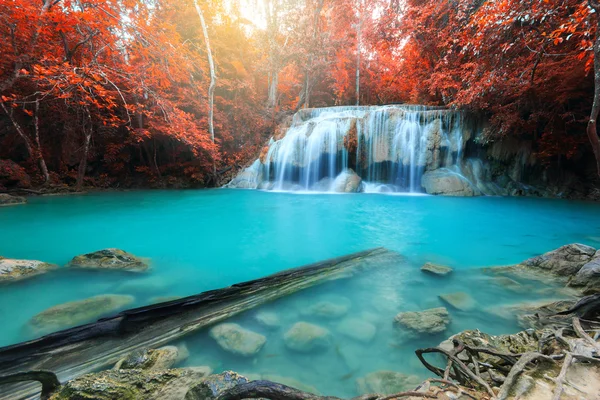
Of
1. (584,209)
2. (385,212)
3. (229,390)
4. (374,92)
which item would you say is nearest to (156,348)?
(229,390)

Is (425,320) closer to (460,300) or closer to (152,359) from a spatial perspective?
(460,300)

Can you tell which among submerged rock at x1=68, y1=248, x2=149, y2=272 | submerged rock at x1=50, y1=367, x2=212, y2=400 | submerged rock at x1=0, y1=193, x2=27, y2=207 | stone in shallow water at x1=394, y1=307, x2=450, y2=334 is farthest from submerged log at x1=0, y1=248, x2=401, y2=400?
submerged rock at x1=0, y1=193, x2=27, y2=207

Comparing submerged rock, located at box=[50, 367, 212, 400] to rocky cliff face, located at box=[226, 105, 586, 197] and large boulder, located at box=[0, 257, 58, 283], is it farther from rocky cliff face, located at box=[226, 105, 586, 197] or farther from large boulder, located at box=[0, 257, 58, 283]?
rocky cliff face, located at box=[226, 105, 586, 197]

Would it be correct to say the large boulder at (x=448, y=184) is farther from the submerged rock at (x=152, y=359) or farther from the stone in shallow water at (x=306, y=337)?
the submerged rock at (x=152, y=359)

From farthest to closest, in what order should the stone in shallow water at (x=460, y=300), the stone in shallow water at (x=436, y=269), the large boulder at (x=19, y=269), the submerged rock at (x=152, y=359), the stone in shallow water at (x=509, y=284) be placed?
1. the stone in shallow water at (x=436, y=269)
2. the large boulder at (x=19, y=269)
3. the stone in shallow water at (x=509, y=284)
4. the stone in shallow water at (x=460, y=300)
5. the submerged rock at (x=152, y=359)

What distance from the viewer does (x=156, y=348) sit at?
1.83 metres

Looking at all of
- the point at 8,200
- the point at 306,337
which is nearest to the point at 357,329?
the point at 306,337

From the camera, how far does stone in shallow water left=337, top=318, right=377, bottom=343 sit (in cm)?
220

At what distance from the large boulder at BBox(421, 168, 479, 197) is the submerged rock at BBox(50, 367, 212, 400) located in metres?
12.4

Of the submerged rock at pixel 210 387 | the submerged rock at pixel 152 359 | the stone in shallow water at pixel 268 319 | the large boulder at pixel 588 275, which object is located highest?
the large boulder at pixel 588 275

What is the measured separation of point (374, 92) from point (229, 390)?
23.8 meters

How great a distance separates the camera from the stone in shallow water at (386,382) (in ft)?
5.34

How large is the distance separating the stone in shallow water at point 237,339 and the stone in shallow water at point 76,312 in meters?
1.24

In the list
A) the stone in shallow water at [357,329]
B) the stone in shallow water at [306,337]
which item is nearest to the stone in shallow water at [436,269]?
the stone in shallow water at [357,329]
